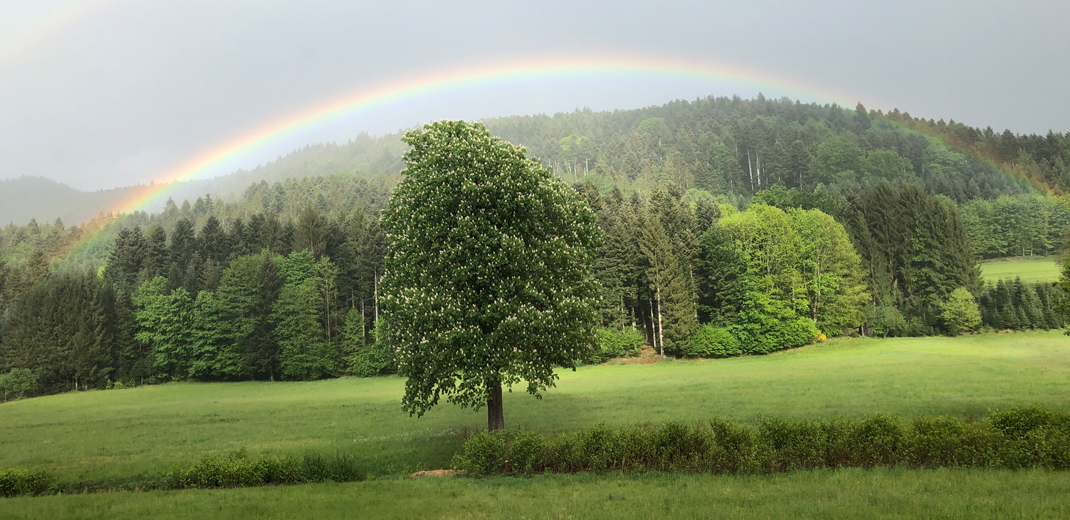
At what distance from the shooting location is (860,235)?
82.2 m

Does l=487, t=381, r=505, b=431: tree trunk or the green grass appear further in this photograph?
the green grass

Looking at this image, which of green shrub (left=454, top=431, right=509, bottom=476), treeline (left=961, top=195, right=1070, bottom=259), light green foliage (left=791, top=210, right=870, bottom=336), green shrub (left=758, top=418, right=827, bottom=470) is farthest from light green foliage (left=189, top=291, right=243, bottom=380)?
treeline (left=961, top=195, right=1070, bottom=259)

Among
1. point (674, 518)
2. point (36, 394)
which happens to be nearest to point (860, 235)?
point (674, 518)

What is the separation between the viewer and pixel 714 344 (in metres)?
66.5

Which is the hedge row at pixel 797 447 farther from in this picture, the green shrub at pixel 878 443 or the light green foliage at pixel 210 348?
the light green foliage at pixel 210 348

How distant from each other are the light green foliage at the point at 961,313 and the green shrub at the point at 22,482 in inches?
3409

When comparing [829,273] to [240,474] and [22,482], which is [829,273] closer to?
[240,474]

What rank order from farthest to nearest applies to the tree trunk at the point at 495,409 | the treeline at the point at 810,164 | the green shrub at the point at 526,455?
the treeline at the point at 810,164 < the tree trunk at the point at 495,409 < the green shrub at the point at 526,455

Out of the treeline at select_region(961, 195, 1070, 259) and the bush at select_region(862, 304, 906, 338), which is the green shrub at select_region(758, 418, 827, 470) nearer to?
the bush at select_region(862, 304, 906, 338)

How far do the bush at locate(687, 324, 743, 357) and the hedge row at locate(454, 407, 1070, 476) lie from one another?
5388 cm

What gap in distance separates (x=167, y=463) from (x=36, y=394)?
66.3 metres

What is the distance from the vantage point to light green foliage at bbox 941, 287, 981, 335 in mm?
69750

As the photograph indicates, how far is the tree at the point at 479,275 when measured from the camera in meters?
18.6

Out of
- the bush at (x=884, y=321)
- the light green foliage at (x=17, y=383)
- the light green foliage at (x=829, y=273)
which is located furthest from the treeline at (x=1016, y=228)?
the light green foliage at (x=17, y=383)
